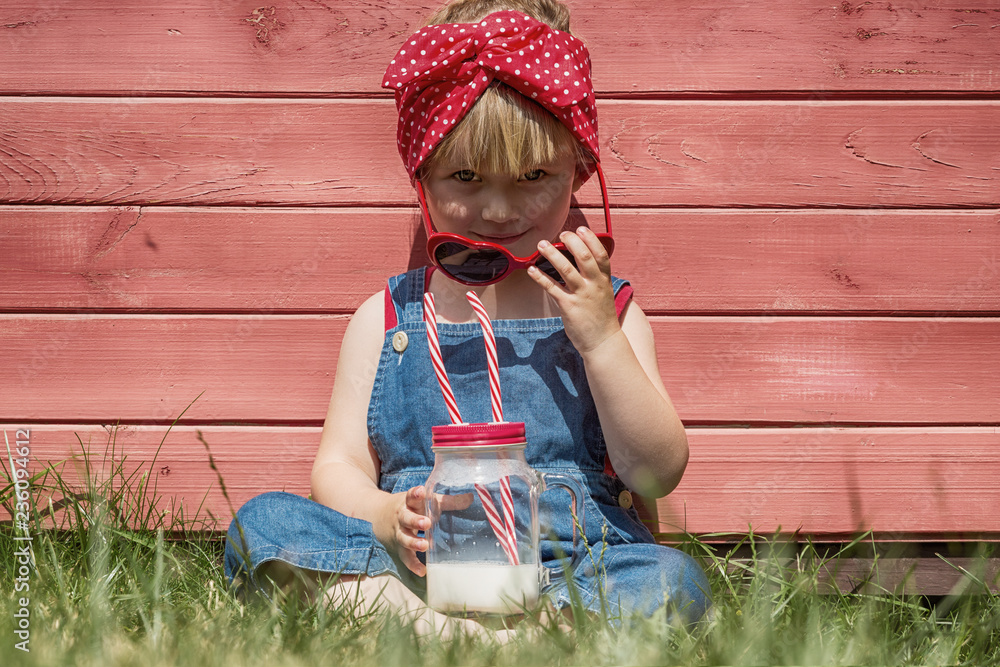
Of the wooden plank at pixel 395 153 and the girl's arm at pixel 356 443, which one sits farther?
the wooden plank at pixel 395 153

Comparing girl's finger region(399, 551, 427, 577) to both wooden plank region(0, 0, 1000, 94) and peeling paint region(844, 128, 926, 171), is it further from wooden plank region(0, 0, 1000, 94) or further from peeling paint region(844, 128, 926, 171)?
peeling paint region(844, 128, 926, 171)

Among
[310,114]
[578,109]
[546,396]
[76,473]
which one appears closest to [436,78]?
[578,109]

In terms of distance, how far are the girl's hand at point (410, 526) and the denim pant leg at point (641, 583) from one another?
26cm

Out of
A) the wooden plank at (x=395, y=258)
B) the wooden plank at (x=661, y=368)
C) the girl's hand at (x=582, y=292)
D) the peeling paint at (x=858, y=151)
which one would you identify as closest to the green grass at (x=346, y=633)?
the wooden plank at (x=661, y=368)

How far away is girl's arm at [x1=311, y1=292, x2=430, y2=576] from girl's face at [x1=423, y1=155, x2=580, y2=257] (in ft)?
1.15

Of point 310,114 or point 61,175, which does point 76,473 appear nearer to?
point 61,175

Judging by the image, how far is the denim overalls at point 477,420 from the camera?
1679mm

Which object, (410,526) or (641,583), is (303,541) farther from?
(641,583)

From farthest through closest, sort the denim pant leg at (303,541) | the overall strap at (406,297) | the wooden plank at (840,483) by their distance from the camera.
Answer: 1. the wooden plank at (840,483)
2. the overall strap at (406,297)
3. the denim pant leg at (303,541)

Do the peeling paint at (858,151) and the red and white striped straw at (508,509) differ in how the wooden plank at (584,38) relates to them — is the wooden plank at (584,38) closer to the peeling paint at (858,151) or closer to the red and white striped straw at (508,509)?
the peeling paint at (858,151)

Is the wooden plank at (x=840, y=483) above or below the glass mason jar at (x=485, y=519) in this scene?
below

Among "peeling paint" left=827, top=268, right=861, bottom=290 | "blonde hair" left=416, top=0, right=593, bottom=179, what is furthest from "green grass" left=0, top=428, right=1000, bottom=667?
"blonde hair" left=416, top=0, right=593, bottom=179

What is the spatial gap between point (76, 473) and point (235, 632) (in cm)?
106

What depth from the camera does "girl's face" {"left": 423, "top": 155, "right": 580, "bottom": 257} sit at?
1776 millimetres
